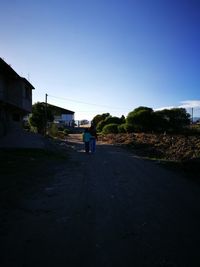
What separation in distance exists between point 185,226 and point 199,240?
0.58 m

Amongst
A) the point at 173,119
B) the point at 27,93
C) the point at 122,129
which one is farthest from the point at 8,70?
the point at 173,119

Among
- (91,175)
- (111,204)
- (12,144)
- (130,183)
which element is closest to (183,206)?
(111,204)

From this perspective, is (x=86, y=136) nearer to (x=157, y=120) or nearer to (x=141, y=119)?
(x=157, y=120)

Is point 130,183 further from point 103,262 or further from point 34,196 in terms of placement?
point 103,262

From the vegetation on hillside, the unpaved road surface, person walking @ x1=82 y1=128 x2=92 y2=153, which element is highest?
the vegetation on hillside

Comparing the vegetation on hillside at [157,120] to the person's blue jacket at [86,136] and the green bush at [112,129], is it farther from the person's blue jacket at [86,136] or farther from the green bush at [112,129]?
the person's blue jacket at [86,136]

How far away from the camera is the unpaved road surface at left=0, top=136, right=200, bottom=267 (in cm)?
410

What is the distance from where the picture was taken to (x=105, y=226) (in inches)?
208

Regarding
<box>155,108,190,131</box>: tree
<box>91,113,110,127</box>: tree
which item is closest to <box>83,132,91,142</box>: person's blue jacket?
<box>155,108,190,131</box>: tree

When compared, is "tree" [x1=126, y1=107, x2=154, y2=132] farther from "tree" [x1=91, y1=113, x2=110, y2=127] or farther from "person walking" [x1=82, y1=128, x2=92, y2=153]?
"tree" [x1=91, y1=113, x2=110, y2=127]

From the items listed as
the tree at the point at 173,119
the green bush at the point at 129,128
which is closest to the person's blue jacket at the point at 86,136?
the tree at the point at 173,119

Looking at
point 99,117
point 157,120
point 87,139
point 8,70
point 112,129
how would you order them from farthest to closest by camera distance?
point 99,117
point 112,129
point 157,120
point 8,70
point 87,139

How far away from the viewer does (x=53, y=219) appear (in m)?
5.66

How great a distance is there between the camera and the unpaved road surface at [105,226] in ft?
13.5
